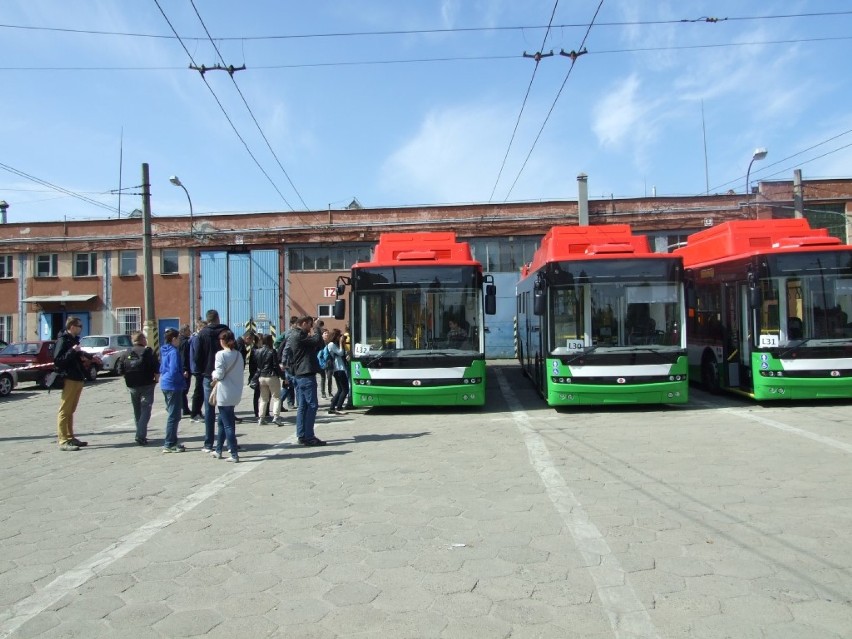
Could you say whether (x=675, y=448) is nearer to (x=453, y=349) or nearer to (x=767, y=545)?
(x=767, y=545)

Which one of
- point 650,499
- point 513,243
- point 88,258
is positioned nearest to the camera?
point 650,499

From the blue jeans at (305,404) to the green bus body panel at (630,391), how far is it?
4616mm

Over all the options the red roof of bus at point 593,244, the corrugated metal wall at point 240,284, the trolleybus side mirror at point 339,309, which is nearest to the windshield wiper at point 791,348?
the red roof of bus at point 593,244

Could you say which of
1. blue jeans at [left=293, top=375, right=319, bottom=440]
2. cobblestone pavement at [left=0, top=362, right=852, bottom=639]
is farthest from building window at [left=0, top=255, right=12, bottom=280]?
blue jeans at [left=293, top=375, right=319, bottom=440]

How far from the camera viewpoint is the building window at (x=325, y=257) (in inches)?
1356

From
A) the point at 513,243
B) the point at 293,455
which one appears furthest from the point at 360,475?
the point at 513,243

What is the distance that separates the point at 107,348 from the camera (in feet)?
85.3

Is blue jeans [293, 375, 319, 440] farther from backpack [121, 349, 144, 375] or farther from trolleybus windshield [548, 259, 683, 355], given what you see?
trolleybus windshield [548, 259, 683, 355]

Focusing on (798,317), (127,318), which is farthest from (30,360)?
(798,317)

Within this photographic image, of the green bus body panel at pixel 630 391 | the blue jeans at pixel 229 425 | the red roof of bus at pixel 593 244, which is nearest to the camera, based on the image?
the blue jeans at pixel 229 425

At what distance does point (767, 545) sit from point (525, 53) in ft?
35.2

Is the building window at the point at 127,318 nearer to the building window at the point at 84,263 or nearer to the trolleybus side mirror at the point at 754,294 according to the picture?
the building window at the point at 84,263

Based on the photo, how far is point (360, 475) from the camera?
24.5 feet

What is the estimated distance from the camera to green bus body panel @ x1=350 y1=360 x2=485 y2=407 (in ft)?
39.8
